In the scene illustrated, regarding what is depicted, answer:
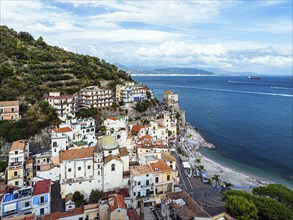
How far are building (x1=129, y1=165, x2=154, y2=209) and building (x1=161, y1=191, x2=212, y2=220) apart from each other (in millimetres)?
3164

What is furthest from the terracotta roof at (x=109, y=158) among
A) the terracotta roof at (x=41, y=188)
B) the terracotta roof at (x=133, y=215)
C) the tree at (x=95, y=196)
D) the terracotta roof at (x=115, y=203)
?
the terracotta roof at (x=41, y=188)

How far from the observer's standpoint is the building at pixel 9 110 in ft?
143

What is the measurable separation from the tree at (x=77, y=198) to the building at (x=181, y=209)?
35.6 feet

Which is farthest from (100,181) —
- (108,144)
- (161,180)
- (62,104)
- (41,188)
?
(62,104)

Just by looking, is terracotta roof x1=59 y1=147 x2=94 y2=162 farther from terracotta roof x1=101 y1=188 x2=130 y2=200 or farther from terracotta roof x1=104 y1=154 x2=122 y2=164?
terracotta roof x1=101 y1=188 x2=130 y2=200

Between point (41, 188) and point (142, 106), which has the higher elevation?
point (142, 106)

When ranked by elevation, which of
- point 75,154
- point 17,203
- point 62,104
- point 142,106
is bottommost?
point 17,203

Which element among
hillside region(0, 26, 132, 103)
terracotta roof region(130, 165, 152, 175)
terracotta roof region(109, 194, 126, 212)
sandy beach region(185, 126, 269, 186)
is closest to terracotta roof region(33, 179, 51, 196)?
terracotta roof region(109, 194, 126, 212)

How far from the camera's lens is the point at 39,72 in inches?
2446

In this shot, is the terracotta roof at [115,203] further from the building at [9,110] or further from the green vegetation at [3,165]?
the building at [9,110]

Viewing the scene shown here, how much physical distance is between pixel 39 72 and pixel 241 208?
59.0 m

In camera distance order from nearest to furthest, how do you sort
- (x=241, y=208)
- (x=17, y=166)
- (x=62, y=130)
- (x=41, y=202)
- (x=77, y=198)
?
(x=241, y=208), (x=41, y=202), (x=77, y=198), (x=17, y=166), (x=62, y=130)

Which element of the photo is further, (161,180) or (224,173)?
(224,173)

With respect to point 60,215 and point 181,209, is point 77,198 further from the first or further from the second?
point 181,209
